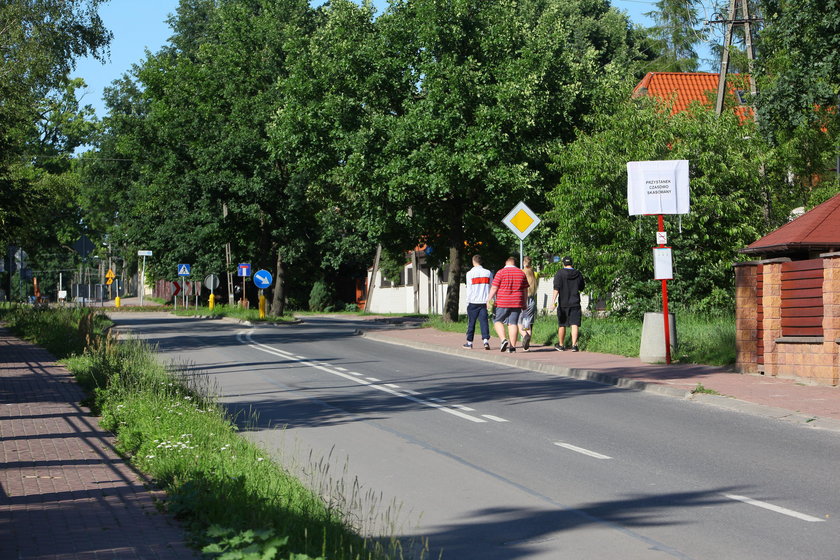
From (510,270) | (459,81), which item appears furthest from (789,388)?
(459,81)

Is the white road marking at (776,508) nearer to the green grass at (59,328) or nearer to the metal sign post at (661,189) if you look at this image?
the metal sign post at (661,189)

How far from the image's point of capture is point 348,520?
659 centimetres

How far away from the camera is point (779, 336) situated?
52.0ft

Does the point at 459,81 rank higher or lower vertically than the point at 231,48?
lower

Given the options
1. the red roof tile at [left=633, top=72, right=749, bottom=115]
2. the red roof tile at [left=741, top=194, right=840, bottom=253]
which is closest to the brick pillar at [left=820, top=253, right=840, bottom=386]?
the red roof tile at [left=741, top=194, right=840, bottom=253]

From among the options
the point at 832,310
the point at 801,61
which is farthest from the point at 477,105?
the point at 832,310

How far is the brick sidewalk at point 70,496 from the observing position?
19.1ft

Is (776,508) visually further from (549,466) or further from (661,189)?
(661,189)

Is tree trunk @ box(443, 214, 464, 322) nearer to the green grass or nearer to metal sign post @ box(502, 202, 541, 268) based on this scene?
the green grass

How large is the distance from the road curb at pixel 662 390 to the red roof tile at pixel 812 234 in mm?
3306

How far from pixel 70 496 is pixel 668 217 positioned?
65.0ft

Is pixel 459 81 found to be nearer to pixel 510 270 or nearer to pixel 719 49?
pixel 510 270

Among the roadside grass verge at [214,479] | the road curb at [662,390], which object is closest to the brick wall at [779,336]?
the road curb at [662,390]

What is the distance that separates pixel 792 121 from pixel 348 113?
14157 mm
